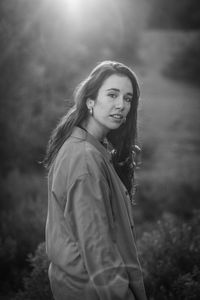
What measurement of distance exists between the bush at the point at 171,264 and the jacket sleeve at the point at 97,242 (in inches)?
74.1

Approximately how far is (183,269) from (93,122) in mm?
2539

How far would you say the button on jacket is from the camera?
1596mm

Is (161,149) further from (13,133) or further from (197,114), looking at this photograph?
(13,133)

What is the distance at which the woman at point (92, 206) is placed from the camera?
160 cm

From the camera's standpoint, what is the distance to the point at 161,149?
36.4ft

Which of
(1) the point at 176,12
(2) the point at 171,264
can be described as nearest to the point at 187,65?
(1) the point at 176,12

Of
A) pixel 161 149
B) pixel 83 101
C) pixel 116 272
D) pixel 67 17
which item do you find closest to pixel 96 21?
pixel 67 17

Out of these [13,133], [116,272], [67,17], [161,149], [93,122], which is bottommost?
[161,149]

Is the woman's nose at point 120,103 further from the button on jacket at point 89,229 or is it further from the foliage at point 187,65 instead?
the foliage at point 187,65

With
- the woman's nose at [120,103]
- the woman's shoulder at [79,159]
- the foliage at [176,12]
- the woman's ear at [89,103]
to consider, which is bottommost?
the woman's shoulder at [79,159]

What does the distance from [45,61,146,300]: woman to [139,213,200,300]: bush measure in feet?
5.74

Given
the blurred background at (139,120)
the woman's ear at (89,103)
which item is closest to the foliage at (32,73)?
the blurred background at (139,120)

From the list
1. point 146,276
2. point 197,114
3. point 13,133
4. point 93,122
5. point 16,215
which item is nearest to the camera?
point 93,122

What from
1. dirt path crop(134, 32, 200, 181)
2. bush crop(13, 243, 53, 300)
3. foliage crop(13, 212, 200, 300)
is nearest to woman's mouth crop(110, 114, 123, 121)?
foliage crop(13, 212, 200, 300)
